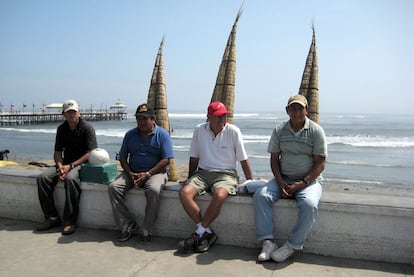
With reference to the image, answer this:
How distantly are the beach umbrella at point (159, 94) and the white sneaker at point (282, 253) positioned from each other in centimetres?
595

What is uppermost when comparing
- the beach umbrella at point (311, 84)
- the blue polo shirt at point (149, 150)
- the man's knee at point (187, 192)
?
the beach umbrella at point (311, 84)

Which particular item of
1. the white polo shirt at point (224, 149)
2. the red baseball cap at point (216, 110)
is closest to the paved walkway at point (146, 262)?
the white polo shirt at point (224, 149)

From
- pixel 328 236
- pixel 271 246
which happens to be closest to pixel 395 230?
pixel 328 236

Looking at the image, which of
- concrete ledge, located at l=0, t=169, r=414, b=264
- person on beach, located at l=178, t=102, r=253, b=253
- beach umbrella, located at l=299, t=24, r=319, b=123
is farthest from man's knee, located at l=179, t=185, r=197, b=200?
beach umbrella, located at l=299, t=24, r=319, b=123

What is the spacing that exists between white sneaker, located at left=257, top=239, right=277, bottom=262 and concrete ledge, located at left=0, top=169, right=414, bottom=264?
21cm

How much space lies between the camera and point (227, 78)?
8.88 metres

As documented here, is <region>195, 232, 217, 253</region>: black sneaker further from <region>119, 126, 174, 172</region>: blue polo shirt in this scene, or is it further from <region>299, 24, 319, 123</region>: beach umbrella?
<region>299, 24, 319, 123</region>: beach umbrella

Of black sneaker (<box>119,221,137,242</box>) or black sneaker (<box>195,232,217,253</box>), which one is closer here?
black sneaker (<box>195,232,217,253</box>)

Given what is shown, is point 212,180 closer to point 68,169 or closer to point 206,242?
point 206,242

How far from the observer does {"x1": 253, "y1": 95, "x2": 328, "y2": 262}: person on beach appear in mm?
3318

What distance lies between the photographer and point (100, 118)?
7050 centimetres

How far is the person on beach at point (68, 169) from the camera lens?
13.9ft

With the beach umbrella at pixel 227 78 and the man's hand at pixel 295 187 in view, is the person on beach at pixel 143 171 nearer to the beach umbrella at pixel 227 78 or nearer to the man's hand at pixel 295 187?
the man's hand at pixel 295 187

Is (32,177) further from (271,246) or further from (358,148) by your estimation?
(358,148)
